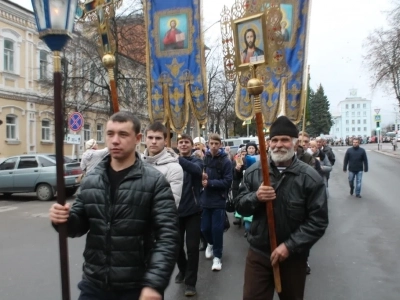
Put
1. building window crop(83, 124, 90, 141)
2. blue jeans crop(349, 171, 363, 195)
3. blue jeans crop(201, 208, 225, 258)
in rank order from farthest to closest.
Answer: building window crop(83, 124, 90, 141) < blue jeans crop(349, 171, 363, 195) < blue jeans crop(201, 208, 225, 258)

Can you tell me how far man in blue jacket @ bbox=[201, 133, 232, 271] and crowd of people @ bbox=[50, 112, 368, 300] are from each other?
1.06 meters

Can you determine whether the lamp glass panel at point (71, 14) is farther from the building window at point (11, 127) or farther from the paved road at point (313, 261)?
the building window at point (11, 127)

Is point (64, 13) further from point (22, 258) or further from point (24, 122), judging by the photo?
point (24, 122)

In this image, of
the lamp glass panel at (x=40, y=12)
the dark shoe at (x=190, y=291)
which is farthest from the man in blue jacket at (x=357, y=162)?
the lamp glass panel at (x=40, y=12)

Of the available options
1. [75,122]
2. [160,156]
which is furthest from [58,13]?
[75,122]

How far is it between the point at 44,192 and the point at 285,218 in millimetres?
12919

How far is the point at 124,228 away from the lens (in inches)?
98.3

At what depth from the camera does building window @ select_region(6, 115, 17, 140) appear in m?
23.5

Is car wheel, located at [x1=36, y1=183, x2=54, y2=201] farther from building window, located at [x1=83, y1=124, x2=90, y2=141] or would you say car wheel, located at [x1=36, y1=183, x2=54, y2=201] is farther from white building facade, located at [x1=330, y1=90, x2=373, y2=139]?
white building facade, located at [x1=330, y1=90, x2=373, y2=139]

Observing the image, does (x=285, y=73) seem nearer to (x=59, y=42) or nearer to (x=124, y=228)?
(x=59, y=42)

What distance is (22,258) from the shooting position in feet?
22.1

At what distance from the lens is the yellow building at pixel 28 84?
23.0 m

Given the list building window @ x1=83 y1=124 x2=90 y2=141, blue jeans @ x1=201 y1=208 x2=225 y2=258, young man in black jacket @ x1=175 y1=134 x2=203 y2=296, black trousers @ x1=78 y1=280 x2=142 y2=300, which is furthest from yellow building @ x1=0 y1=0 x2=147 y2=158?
black trousers @ x1=78 y1=280 x2=142 y2=300

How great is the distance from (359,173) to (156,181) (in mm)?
11831
